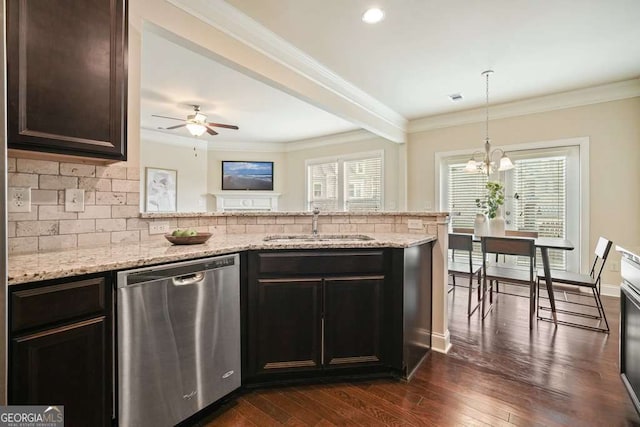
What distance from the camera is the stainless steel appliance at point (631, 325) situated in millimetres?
1441

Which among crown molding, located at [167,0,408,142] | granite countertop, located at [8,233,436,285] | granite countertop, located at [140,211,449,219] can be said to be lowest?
granite countertop, located at [8,233,436,285]

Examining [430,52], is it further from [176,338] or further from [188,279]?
[176,338]

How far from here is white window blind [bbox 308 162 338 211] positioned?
6609mm

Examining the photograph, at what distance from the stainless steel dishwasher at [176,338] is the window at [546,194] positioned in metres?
3.96

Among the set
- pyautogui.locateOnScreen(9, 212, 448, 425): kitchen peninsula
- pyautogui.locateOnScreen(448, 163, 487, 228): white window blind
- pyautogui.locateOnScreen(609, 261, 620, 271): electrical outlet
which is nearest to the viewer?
pyautogui.locateOnScreen(9, 212, 448, 425): kitchen peninsula

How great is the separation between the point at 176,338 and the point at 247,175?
6.15 metres

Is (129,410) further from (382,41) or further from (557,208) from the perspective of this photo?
(557,208)

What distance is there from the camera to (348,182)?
6445 millimetres

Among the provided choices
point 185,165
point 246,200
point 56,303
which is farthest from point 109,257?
point 246,200

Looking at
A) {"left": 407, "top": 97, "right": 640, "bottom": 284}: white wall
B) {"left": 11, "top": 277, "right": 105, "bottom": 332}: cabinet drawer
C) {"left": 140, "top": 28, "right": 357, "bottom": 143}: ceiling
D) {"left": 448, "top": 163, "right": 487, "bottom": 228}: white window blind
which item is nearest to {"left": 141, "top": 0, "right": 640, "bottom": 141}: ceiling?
{"left": 140, "top": 28, "right": 357, "bottom": 143}: ceiling

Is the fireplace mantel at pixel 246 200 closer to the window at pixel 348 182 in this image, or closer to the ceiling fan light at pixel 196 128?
the window at pixel 348 182

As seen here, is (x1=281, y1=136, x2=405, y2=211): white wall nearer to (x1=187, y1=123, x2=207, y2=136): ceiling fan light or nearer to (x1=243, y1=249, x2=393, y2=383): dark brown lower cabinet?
(x1=187, y1=123, x2=207, y2=136): ceiling fan light

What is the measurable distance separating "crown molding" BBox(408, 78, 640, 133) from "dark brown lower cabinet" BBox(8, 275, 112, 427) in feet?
17.1

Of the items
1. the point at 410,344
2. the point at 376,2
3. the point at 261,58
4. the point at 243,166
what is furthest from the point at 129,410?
the point at 243,166
